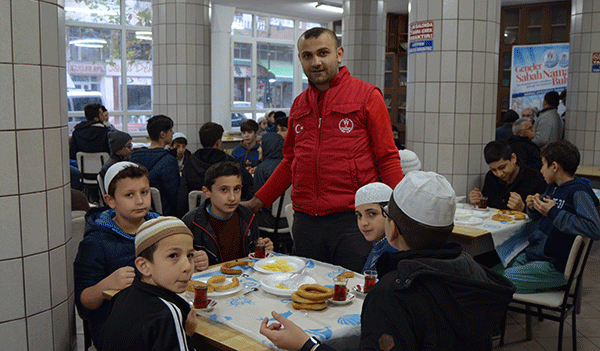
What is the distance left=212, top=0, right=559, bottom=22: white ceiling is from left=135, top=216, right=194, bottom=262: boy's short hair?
9967 mm

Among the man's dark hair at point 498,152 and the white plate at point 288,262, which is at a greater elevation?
the man's dark hair at point 498,152

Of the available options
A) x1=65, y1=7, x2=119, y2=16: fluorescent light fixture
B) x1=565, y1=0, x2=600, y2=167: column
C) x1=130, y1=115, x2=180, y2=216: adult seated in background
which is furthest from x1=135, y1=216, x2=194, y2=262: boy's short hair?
Answer: x1=65, y1=7, x2=119, y2=16: fluorescent light fixture

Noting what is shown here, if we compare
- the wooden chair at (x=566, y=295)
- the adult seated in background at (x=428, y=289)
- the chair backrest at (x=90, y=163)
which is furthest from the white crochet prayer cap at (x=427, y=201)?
the chair backrest at (x=90, y=163)

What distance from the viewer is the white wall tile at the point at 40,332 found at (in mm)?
2107

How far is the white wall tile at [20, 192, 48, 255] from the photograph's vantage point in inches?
80.4

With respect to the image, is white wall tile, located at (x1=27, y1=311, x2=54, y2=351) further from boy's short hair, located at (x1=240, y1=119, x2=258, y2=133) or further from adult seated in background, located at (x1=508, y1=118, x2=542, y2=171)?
adult seated in background, located at (x1=508, y1=118, x2=542, y2=171)

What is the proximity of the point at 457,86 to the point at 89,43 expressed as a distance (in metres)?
8.44

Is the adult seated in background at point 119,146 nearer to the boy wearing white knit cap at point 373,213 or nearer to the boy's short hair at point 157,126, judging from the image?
the boy's short hair at point 157,126

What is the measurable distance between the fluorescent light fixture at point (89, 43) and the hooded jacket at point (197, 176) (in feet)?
23.8

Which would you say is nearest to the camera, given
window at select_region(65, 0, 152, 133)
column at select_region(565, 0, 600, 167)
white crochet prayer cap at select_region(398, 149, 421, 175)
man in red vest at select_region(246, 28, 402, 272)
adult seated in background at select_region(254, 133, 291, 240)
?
man in red vest at select_region(246, 28, 402, 272)

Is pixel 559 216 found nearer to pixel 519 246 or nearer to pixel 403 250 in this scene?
pixel 519 246

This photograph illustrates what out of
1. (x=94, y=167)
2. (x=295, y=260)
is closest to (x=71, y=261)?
(x=295, y=260)

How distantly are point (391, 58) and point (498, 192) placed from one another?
926cm

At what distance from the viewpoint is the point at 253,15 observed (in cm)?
1304
